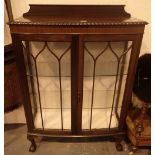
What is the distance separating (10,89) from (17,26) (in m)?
0.56

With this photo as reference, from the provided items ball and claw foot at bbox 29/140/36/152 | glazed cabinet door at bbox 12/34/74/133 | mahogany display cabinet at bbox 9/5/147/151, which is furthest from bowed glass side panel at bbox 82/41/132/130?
ball and claw foot at bbox 29/140/36/152

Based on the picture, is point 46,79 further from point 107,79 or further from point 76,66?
point 107,79

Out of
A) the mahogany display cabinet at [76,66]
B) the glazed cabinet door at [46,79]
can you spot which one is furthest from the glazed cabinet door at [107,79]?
the glazed cabinet door at [46,79]

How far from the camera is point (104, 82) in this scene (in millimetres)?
1507

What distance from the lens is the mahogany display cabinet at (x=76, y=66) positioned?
125cm

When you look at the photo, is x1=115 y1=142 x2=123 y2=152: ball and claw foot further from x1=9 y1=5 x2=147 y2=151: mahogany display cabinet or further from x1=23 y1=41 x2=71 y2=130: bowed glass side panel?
x1=23 y1=41 x2=71 y2=130: bowed glass side panel

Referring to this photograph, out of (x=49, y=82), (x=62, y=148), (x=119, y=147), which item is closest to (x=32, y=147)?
(x=62, y=148)

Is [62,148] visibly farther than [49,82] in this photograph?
Yes

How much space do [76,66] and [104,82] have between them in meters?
0.27

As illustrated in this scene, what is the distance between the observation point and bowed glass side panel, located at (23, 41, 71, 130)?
1.35 meters

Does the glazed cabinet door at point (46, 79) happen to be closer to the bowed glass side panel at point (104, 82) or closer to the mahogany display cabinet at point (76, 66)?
the mahogany display cabinet at point (76, 66)

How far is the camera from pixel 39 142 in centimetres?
178
